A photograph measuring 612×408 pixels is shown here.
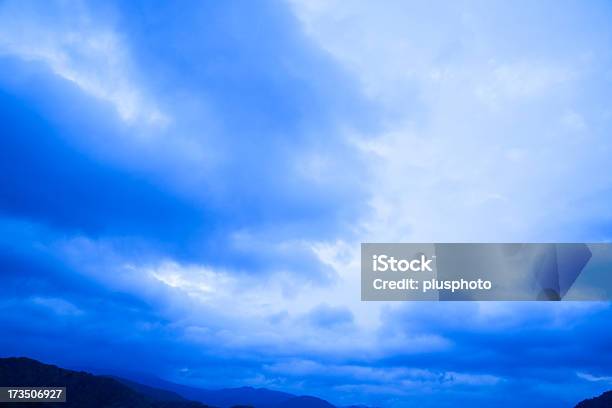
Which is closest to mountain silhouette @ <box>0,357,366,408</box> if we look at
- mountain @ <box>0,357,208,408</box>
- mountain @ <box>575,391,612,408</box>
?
mountain @ <box>0,357,208,408</box>

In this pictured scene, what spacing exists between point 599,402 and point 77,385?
16376 cm

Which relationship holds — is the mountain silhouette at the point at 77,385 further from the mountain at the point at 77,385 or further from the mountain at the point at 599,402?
the mountain at the point at 599,402

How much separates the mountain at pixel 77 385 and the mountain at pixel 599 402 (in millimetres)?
120484

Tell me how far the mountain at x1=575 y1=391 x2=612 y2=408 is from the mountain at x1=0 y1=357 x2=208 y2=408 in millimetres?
120484

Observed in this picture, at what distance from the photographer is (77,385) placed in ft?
453

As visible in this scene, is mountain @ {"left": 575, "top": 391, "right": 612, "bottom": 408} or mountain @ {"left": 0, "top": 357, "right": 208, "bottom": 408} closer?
mountain @ {"left": 0, "top": 357, "right": 208, "bottom": 408}

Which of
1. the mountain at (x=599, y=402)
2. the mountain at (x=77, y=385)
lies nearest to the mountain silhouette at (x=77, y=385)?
the mountain at (x=77, y=385)

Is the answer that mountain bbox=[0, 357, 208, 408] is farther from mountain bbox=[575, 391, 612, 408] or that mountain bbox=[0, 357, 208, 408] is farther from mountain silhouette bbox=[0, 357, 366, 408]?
mountain bbox=[575, 391, 612, 408]

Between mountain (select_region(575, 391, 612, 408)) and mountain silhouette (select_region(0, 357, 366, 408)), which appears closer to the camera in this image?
mountain silhouette (select_region(0, 357, 366, 408))

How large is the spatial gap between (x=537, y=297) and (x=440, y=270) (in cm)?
1302

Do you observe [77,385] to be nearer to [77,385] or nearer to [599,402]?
[77,385]

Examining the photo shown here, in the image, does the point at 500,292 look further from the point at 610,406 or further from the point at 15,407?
the point at 15,407

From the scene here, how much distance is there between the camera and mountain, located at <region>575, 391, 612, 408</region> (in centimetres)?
13995

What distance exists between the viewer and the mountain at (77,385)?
131m
